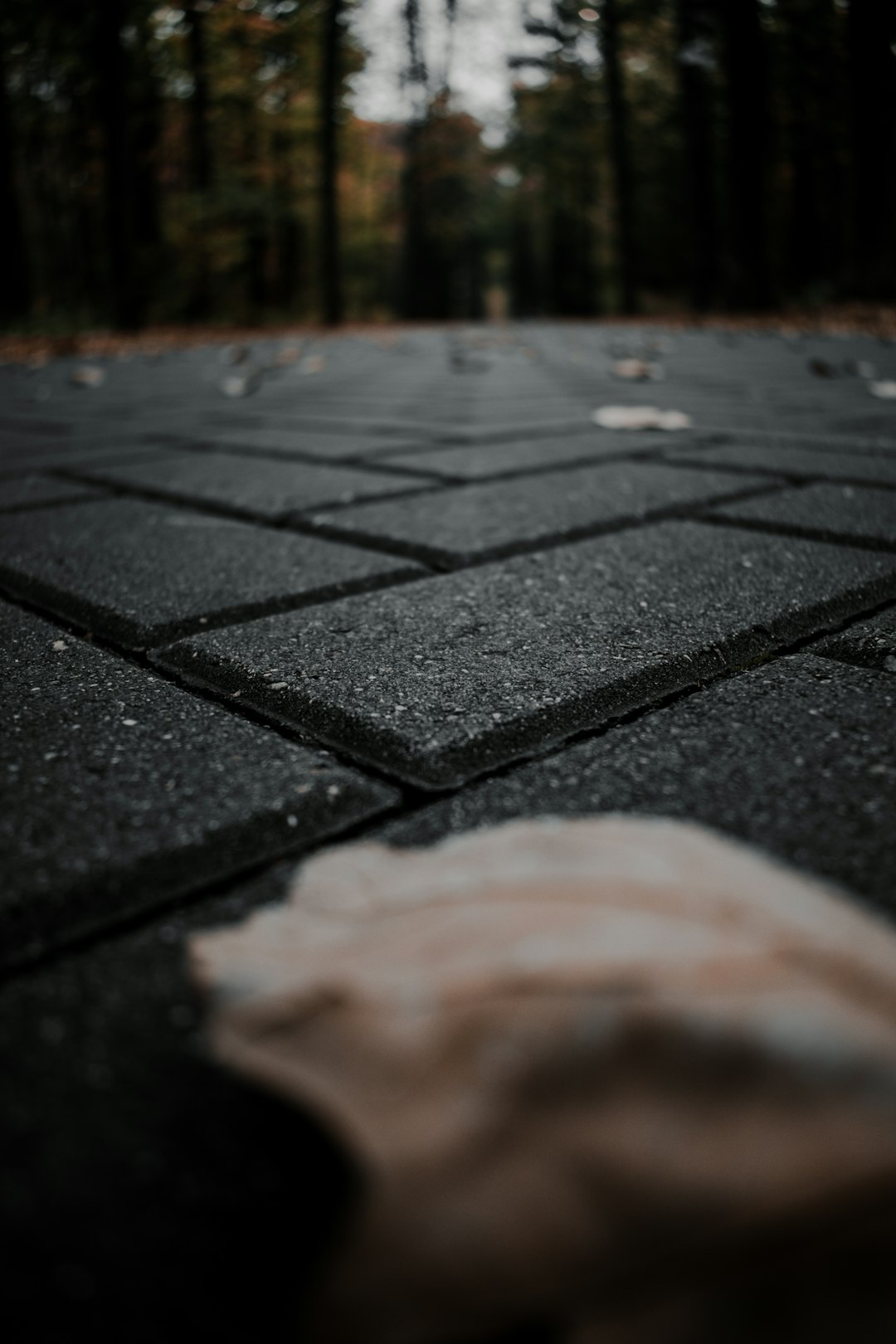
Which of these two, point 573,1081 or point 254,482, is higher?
point 254,482

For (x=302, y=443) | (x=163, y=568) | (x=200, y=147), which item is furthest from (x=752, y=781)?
(x=200, y=147)

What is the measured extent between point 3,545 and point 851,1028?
172cm

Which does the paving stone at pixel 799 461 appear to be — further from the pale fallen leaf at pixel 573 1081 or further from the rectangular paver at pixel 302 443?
the pale fallen leaf at pixel 573 1081

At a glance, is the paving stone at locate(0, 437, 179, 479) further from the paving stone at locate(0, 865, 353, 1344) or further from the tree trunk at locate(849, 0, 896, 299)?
the tree trunk at locate(849, 0, 896, 299)

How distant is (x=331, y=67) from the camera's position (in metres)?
15.5

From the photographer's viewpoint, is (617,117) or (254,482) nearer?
(254,482)

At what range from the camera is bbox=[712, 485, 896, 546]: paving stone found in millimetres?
1704

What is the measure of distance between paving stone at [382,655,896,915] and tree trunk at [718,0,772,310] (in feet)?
47.0

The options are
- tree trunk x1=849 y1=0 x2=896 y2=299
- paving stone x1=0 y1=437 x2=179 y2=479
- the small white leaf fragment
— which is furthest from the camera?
tree trunk x1=849 y1=0 x2=896 y2=299

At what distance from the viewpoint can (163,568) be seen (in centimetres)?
162

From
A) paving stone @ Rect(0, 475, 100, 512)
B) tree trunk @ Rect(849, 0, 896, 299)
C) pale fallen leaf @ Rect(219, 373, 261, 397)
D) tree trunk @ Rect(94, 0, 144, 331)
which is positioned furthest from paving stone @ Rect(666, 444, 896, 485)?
tree trunk @ Rect(94, 0, 144, 331)

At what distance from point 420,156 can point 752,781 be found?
2874 centimetres

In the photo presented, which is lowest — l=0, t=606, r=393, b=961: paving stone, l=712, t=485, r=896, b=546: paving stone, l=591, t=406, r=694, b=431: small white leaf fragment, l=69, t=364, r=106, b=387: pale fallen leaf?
l=0, t=606, r=393, b=961: paving stone

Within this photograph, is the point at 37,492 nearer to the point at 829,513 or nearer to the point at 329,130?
the point at 829,513
